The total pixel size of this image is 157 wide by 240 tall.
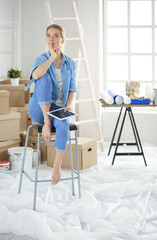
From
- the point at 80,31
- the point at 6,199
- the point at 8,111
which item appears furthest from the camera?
the point at 80,31

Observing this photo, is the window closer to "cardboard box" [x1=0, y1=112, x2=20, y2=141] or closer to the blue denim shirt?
"cardboard box" [x1=0, y1=112, x2=20, y2=141]

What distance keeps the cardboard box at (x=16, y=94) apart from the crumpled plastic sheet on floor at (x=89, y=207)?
1022mm

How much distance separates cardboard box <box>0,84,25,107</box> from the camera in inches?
187

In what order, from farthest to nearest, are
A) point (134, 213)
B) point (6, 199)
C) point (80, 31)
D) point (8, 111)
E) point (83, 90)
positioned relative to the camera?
1. point (83, 90)
2. point (80, 31)
3. point (8, 111)
4. point (6, 199)
5. point (134, 213)

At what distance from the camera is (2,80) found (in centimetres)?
509

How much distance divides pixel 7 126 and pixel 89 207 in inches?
68.0

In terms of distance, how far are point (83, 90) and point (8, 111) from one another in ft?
4.73

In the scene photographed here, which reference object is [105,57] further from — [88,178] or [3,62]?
[88,178]

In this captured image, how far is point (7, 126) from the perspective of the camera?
4375 mm

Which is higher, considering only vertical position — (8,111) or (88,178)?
(8,111)

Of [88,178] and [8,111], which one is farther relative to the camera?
[8,111]

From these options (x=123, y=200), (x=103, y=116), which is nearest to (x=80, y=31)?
(x=103, y=116)

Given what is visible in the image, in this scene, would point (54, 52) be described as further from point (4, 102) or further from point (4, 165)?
point (4, 165)

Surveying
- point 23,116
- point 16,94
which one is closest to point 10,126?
point 23,116
